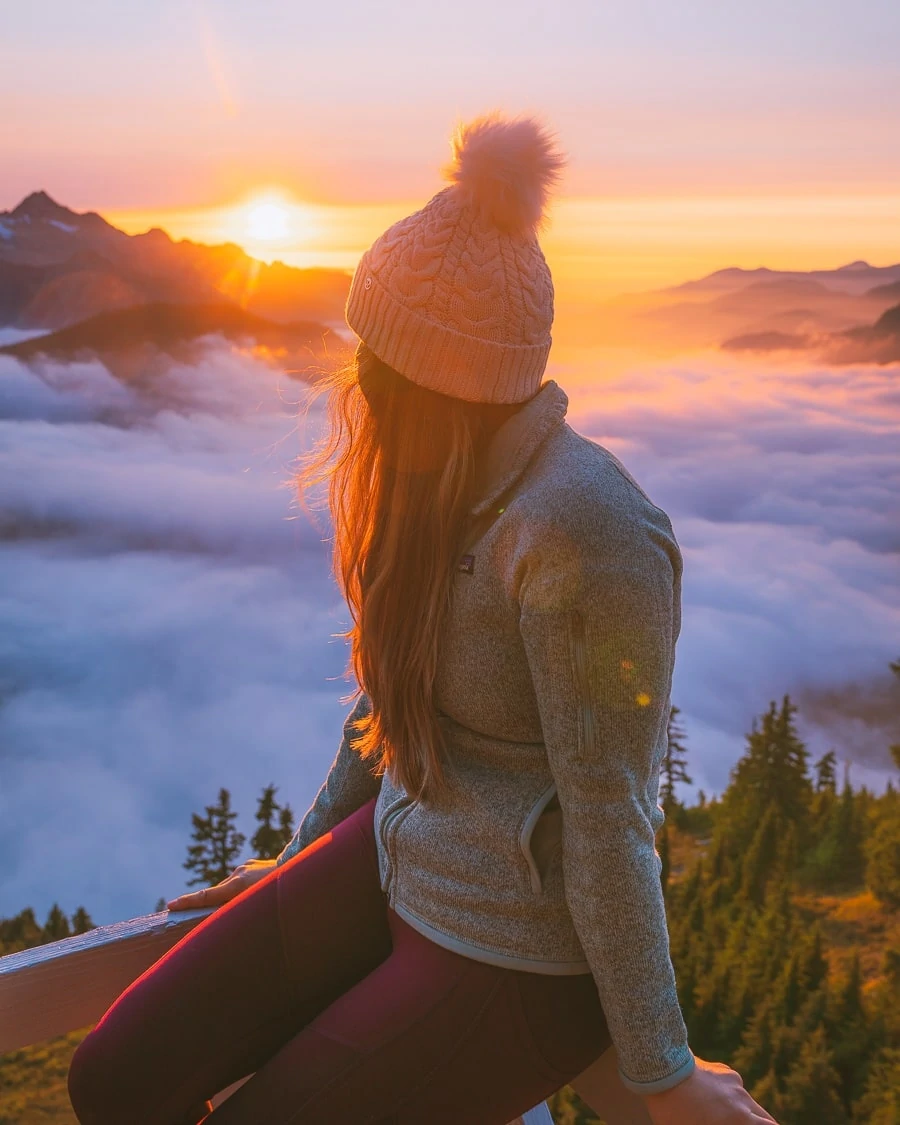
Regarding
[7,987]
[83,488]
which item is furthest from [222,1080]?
[83,488]

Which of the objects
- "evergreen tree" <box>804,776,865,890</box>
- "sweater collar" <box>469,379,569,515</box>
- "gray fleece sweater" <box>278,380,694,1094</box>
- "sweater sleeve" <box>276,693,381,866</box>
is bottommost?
"evergreen tree" <box>804,776,865,890</box>

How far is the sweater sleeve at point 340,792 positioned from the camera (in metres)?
1.59

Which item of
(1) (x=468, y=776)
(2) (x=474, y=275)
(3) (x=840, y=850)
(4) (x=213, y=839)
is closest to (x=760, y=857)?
(3) (x=840, y=850)

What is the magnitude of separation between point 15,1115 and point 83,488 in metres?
73.2

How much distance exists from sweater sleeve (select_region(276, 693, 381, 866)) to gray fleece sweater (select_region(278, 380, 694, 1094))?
0.29m

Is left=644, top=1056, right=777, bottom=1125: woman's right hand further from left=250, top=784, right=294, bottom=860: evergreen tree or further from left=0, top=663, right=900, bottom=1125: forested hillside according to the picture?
left=250, top=784, right=294, bottom=860: evergreen tree

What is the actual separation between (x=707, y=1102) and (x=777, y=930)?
8.56 ft

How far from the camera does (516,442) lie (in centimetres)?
122

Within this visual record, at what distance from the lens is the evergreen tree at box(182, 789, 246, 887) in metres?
4.13

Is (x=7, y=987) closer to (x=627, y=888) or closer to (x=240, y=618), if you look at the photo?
(x=627, y=888)

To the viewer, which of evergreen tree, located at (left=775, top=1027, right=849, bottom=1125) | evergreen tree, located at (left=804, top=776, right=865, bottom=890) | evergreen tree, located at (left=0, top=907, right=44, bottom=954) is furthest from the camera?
evergreen tree, located at (left=804, top=776, right=865, bottom=890)

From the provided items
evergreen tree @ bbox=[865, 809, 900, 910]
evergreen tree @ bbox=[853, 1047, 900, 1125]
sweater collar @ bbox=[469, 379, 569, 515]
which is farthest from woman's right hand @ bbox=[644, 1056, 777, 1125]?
evergreen tree @ bbox=[865, 809, 900, 910]

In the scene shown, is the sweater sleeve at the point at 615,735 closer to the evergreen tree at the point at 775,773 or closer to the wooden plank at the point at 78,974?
the wooden plank at the point at 78,974

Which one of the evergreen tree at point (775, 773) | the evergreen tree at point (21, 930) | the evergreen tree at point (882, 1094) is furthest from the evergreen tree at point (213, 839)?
the evergreen tree at point (882, 1094)
